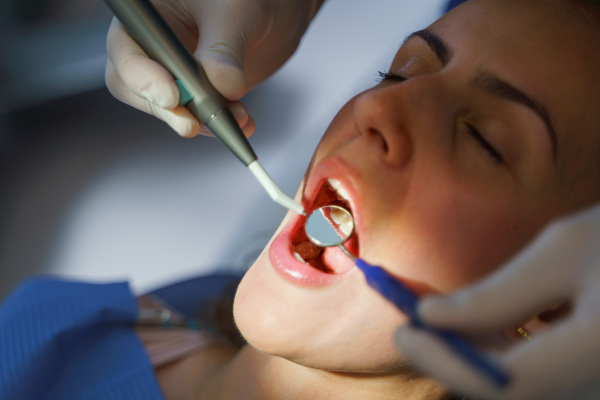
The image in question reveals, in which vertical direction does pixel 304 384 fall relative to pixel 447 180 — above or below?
below

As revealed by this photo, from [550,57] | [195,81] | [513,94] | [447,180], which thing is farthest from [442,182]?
[195,81]

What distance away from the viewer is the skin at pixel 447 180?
0.72 metres

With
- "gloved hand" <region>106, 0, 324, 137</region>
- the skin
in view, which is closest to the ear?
the skin

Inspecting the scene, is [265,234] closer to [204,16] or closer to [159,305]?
[159,305]

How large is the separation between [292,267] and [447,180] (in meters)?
0.26

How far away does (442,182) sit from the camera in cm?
72

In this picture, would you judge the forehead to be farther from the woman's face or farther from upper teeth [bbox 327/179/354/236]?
upper teeth [bbox 327/179/354/236]

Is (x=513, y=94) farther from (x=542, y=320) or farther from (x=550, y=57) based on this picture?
(x=542, y=320)

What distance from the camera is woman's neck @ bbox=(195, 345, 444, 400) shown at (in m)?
0.87

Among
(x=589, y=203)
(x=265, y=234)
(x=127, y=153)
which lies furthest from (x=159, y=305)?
(x=589, y=203)

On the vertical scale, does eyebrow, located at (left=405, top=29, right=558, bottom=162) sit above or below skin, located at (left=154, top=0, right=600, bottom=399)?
above

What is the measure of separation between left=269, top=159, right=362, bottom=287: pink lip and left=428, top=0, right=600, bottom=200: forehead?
24 centimetres

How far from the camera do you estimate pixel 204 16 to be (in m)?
1.03

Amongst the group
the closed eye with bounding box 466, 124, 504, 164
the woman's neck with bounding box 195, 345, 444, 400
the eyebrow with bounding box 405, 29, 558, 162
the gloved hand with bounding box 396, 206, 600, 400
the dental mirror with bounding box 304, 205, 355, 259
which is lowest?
the woman's neck with bounding box 195, 345, 444, 400
